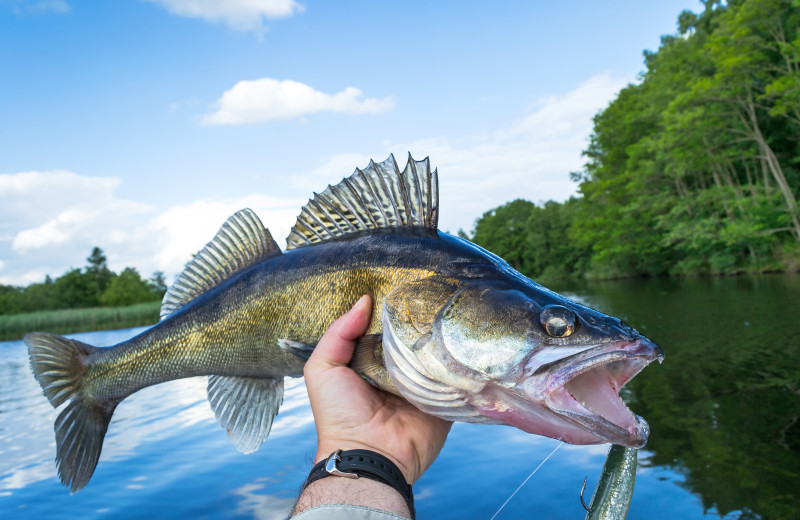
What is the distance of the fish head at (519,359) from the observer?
1637mm

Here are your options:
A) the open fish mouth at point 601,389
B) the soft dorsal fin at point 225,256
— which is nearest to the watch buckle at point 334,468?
the open fish mouth at point 601,389

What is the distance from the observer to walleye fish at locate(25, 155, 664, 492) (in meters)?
1.70

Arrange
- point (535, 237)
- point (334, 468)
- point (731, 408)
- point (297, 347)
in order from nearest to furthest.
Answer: point (334, 468) → point (297, 347) → point (731, 408) → point (535, 237)

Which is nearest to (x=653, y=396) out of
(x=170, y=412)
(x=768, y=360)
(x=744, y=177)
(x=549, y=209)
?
(x=768, y=360)

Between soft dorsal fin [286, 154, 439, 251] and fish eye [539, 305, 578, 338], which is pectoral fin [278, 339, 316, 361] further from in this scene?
fish eye [539, 305, 578, 338]

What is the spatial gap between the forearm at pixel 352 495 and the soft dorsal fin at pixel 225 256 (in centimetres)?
140

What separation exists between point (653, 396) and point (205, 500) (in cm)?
632

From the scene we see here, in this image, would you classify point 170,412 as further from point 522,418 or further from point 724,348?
point 724,348

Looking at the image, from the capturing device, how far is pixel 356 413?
2.10m

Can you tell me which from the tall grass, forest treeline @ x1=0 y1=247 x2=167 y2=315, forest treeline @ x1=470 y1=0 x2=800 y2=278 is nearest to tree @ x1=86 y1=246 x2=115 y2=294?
forest treeline @ x1=0 y1=247 x2=167 y2=315

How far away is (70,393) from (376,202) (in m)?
2.09

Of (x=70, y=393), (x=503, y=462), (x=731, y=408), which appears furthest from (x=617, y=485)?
(x=731, y=408)

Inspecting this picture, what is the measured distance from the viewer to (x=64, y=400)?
291cm

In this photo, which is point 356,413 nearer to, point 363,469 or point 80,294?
point 363,469
